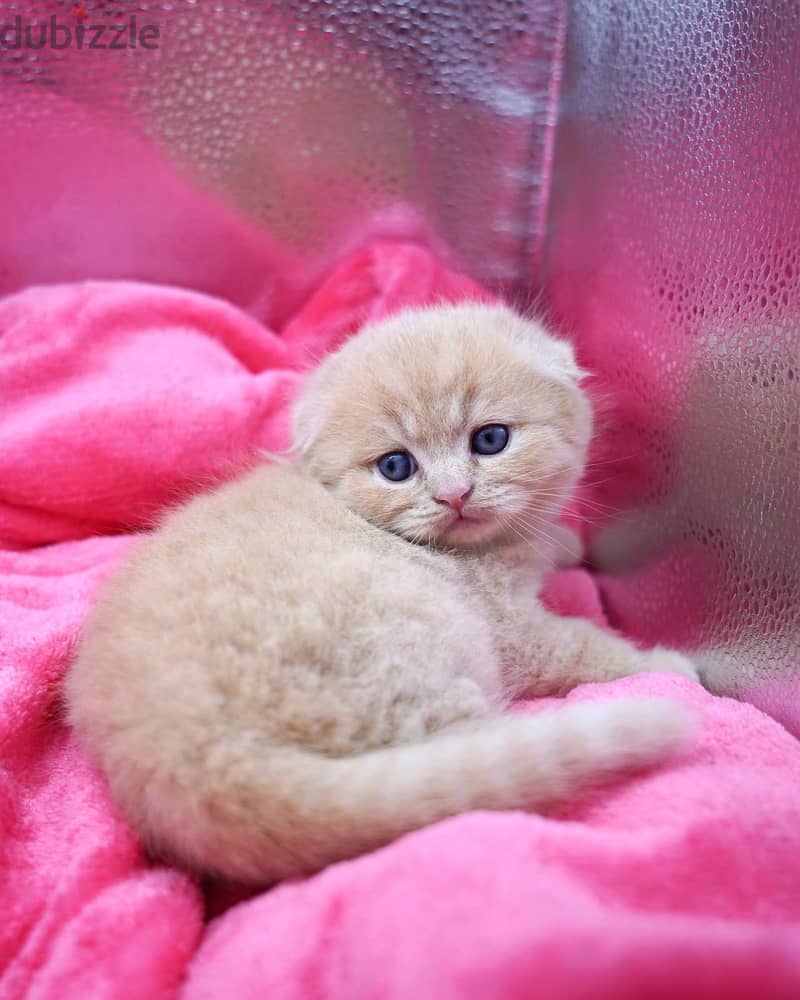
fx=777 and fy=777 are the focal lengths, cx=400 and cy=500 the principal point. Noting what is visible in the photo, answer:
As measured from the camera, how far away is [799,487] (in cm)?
124

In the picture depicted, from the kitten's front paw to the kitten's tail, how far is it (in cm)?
43

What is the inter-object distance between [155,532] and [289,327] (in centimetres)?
94

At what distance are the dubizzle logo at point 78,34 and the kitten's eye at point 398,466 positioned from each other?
133cm

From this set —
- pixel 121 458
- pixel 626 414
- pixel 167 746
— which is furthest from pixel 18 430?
pixel 626 414

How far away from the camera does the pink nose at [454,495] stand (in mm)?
1408

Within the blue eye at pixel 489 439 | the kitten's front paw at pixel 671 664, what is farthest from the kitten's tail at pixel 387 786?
the blue eye at pixel 489 439

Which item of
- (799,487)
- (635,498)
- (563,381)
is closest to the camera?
(799,487)

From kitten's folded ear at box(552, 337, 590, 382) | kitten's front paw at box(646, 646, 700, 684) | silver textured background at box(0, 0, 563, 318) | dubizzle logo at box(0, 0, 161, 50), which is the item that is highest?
dubizzle logo at box(0, 0, 161, 50)

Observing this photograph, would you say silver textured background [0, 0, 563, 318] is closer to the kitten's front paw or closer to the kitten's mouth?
the kitten's mouth

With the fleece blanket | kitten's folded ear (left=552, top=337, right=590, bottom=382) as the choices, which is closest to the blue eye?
kitten's folded ear (left=552, top=337, right=590, bottom=382)

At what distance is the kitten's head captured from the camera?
1.46 metres

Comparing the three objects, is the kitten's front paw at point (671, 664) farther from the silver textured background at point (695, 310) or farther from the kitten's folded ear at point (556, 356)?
the kitten's folded ear at point (556, 356)

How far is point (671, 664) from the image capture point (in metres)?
1.48

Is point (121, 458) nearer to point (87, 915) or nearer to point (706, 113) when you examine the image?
point (87, 915)
